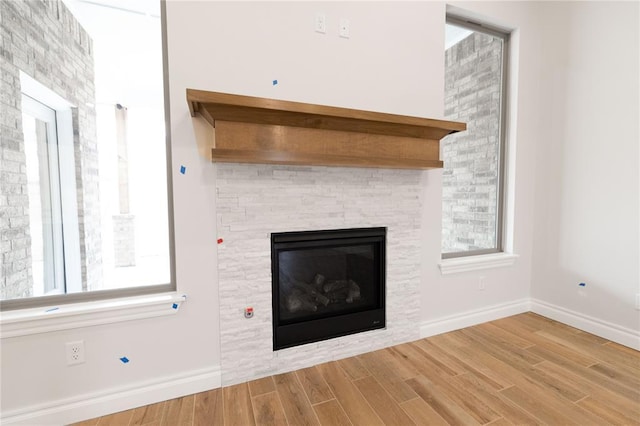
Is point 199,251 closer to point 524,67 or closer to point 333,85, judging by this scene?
point 333,85

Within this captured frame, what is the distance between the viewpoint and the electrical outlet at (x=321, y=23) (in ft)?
6.08

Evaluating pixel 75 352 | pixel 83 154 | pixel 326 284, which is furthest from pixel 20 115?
pixel 326 284

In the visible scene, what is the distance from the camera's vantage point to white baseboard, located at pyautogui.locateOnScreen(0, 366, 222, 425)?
1429mm

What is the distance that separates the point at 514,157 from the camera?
2656mm

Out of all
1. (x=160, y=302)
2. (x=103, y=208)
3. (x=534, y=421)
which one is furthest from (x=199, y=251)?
(x=534, y=421)

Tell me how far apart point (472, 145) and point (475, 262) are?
102 cm

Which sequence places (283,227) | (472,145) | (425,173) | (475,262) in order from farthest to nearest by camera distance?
1. (472,145)
2. (475,262)
3. (425,173)
4. (283,227)

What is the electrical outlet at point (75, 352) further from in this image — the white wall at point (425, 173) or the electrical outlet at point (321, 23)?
the electrical outlet at point (321, 23)

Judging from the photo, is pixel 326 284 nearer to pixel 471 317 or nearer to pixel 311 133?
pixel 311 133

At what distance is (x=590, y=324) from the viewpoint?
2.37 meters

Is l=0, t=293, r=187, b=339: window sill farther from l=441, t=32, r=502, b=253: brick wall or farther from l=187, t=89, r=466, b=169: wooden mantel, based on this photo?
l=441, t=32, r=502, b=253: brick wall

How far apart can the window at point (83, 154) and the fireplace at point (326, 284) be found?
2.23 feet

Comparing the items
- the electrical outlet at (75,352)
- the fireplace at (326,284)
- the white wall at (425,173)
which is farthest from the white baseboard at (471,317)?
the electrical outlet at (75,352)

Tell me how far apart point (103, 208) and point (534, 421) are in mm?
2464
